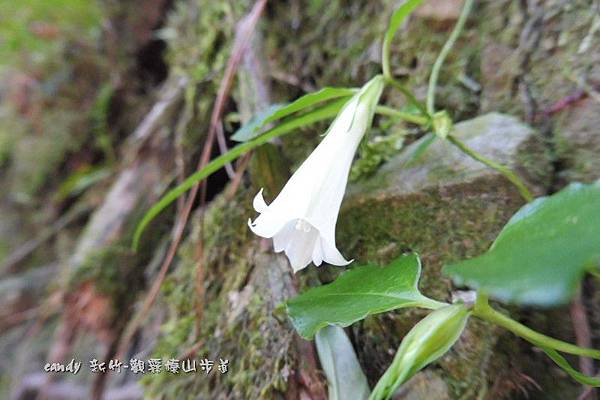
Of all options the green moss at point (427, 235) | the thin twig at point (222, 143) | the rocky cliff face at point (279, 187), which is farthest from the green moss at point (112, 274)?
the green moss at point (427, 235)

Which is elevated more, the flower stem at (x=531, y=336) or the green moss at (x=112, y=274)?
the flower stem at (x=531, y=336)

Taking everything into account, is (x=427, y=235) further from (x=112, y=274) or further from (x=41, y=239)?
(x=41, y=239)

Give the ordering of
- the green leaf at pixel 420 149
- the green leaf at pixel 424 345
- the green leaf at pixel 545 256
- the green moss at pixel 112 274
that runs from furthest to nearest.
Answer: the green moss at pixel 112 274, the green leaf at pixel 420 149, the green leaf at pixel 424 345, the green leaf at pixel 545 256

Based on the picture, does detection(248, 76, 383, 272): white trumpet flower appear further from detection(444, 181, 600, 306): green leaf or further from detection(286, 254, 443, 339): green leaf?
detection(444, 181, 600, 306): green leaf

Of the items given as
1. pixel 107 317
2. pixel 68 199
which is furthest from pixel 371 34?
pixel 68 199

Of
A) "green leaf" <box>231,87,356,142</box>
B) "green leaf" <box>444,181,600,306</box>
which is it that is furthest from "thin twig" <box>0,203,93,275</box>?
"green leaf" <box>444,181,600,306</box>

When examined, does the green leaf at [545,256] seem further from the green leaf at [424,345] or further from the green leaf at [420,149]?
the green leaf at [420,149]

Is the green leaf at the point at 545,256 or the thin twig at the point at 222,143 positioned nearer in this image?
the green leaf at the point at 545,256
